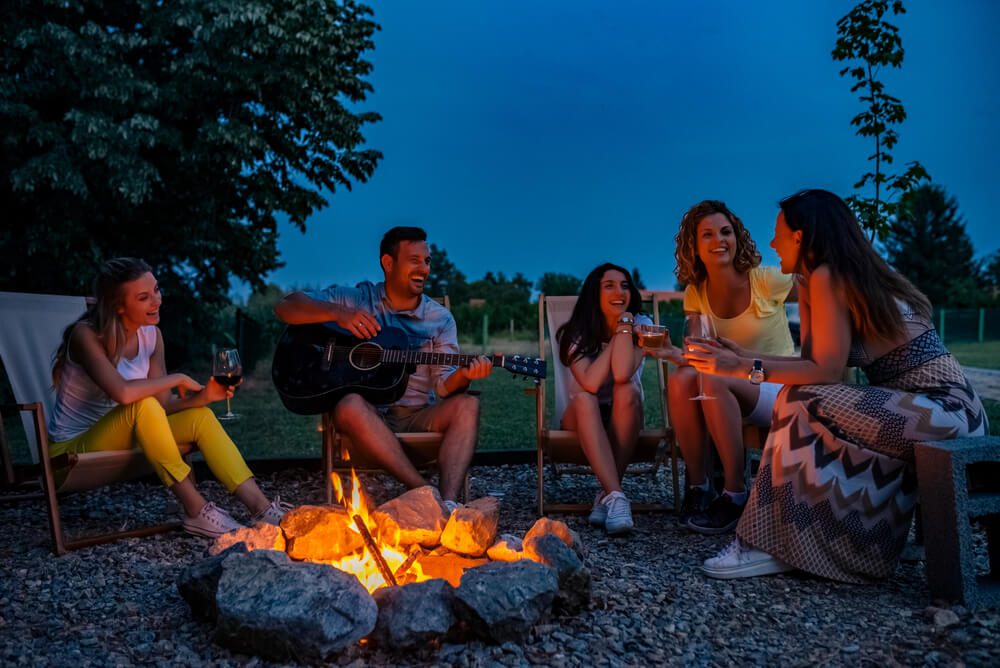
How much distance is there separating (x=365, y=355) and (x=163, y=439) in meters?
0.95

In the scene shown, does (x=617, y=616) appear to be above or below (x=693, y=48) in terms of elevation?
below

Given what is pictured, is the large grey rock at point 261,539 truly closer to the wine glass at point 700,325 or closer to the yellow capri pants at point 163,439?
the yellow capri pants at point 163,439

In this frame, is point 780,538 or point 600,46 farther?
point 600,46

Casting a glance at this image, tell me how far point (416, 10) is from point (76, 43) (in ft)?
146

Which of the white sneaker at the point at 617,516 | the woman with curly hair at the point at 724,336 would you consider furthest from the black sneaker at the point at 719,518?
the white sneaker at the point at 617,516

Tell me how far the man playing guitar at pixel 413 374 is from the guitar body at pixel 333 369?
7 centimetres

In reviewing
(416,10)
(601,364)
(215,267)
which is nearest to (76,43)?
(215,267)

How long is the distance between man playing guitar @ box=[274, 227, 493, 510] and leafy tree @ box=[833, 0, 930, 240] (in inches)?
104

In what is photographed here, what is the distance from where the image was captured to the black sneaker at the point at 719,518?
326cm

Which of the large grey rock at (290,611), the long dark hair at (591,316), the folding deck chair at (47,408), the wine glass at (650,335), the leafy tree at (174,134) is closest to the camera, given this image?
the large grey rock at (290,611)

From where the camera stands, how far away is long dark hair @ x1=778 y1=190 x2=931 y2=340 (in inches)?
99.5

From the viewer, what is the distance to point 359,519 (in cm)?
250

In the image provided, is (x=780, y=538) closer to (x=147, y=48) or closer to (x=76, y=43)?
(x=76, y=43)

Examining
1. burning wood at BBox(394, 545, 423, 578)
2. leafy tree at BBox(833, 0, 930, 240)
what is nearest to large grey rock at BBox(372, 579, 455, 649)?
burning wood at BBox(394, 545, 423, 578)
